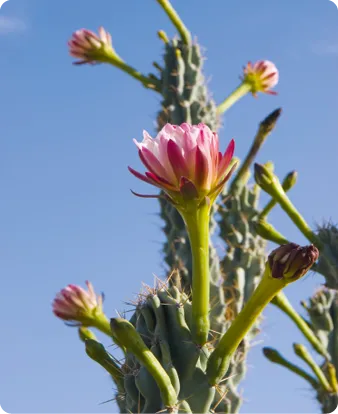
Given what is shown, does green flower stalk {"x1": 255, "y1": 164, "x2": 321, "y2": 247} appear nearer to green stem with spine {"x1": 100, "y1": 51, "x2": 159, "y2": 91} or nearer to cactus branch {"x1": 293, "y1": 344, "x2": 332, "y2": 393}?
cactus branch {"x1": 293, "y1": 344, "x2": 332, "y2": 393}

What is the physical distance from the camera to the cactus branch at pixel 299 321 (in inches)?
152

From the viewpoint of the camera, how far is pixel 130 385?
6.43 ft

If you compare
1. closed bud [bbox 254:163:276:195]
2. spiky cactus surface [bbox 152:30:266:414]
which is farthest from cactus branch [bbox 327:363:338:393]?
closed bud [bbox 254:163:276:195]

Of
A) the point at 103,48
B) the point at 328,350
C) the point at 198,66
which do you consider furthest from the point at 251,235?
the point at 103,48

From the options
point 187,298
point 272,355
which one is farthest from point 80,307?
point 272,355

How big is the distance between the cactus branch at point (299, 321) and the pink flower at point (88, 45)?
7.64ft

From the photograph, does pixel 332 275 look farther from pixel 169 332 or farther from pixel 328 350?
pixel 169 332

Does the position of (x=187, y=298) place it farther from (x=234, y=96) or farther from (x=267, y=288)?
(x=234, y=96)

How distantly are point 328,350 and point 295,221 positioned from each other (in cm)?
125

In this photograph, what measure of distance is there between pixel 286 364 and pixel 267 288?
2586 mm

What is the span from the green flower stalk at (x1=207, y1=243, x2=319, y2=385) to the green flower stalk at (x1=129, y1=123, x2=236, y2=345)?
0.08 meters

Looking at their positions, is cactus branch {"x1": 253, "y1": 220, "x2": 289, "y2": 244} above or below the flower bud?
above

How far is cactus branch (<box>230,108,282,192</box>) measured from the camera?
4.36 m

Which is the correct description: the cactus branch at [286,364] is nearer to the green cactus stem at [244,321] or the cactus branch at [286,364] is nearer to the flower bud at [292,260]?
the green cactus stem at [244,321]
